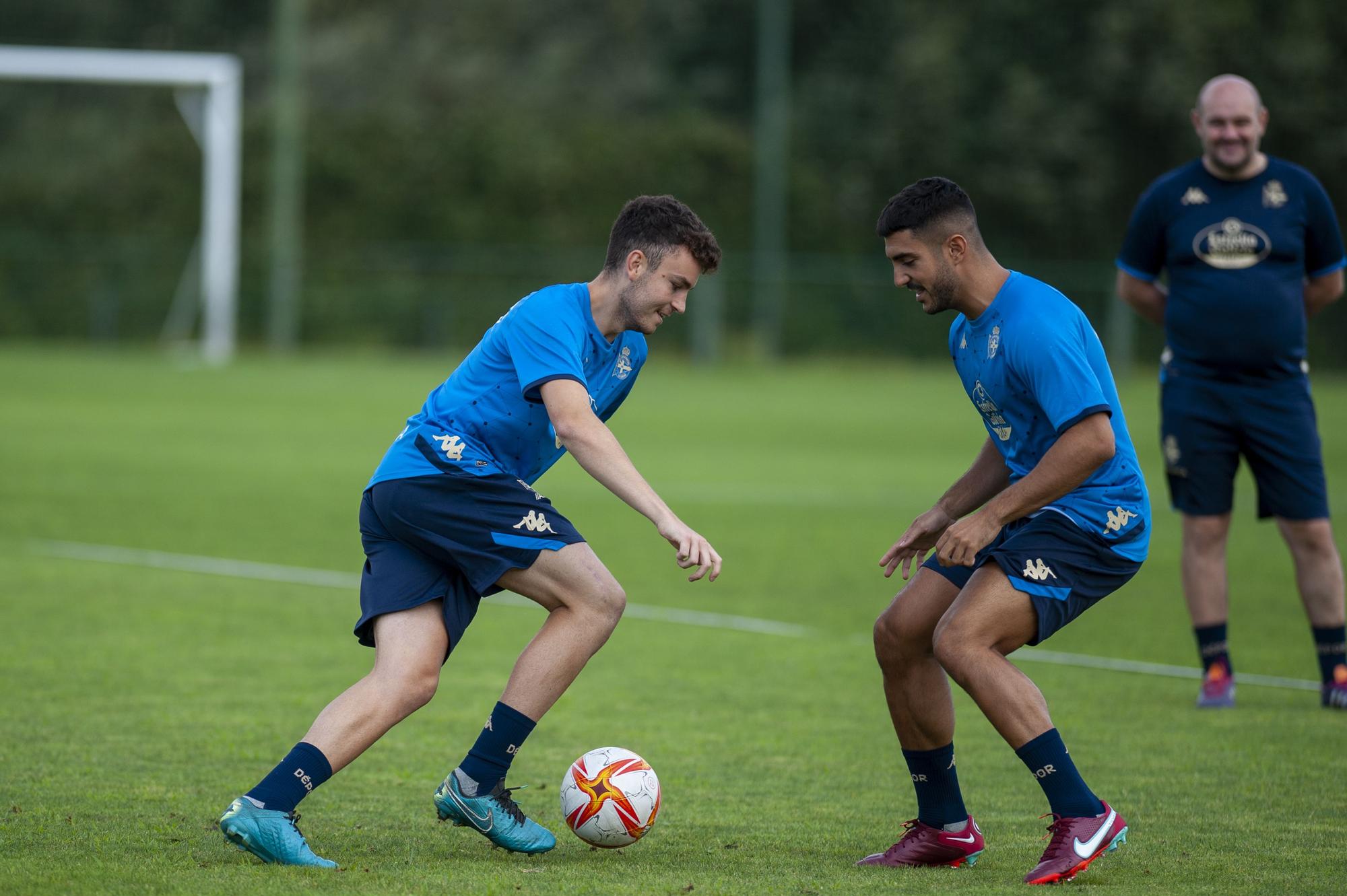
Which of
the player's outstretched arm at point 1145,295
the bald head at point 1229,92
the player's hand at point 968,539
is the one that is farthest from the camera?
the player's outstretched arm at point 1145,295

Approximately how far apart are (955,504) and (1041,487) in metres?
0.56

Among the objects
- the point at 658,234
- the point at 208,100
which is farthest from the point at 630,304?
the point at 208,100

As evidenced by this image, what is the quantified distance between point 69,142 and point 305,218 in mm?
7232

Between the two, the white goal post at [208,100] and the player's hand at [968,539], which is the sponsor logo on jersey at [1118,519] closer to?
the player's hand at [968,539]

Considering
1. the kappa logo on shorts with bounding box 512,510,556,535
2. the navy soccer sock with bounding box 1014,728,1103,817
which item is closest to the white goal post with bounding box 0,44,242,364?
the kappa logo on shorts with bounding box 512,510,556,535

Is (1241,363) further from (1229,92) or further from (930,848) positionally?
(930,848)

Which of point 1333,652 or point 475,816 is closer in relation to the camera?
point 475,816

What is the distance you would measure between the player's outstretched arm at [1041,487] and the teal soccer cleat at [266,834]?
6.14 feet

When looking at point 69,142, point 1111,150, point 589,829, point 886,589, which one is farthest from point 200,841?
point 69,142

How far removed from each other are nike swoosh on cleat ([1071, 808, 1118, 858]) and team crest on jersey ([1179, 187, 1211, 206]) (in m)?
3.57

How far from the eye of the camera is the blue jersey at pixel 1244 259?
7.29m

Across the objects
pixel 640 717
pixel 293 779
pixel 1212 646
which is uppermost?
pixel 293 779

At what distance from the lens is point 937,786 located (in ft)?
16.1

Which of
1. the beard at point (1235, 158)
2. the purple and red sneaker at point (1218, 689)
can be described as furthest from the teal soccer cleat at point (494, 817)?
the beard at point (1235, 158)
